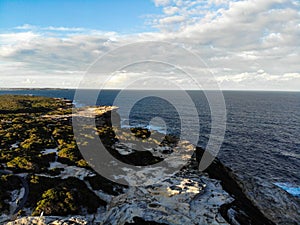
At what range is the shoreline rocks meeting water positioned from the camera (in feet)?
66.0

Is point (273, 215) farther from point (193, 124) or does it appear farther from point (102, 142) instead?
point (193, 124)

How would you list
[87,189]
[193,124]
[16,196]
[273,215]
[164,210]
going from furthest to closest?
[193,124] < [273,215] < [87,189] < [16,196] < [164,210]

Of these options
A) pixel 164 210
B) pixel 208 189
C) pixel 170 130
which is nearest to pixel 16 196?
pixel 164 210

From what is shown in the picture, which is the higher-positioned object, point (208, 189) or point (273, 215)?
point (208, 189)

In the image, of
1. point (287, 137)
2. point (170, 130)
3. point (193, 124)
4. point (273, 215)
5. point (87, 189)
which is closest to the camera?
point (87, 189)

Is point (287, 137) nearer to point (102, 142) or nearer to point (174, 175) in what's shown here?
point (174, 175)

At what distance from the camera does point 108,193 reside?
25906mm

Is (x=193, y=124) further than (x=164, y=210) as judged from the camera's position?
Yes

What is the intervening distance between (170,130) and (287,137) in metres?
34.0

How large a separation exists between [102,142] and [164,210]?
25.4 m

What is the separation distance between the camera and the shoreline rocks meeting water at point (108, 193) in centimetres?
2011

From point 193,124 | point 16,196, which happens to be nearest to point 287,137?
point 193,124

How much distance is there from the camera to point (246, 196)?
105 ft

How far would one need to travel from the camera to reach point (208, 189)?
94.3ft
